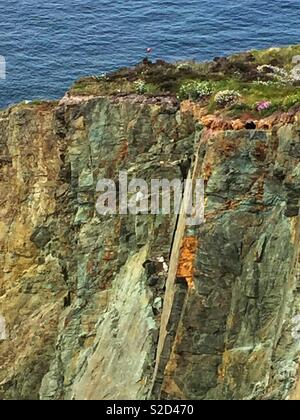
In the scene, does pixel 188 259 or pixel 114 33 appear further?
pixel 114 33

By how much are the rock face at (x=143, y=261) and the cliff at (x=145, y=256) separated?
0.17 ft

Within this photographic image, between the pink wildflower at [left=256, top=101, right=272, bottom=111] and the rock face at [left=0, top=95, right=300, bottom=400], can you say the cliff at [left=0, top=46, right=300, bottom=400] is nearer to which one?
the rock face at [left=0, top=95, right=300, bottom=400]

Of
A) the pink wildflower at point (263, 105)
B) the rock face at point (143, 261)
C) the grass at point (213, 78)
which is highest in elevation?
the pink wildflower at point (263, 105)

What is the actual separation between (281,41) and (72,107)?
42.5 meters

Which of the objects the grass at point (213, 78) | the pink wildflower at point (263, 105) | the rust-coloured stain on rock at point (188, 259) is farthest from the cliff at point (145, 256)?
the grass at point (213, 78)

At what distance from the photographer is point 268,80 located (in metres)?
32.8

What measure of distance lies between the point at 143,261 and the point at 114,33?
50022 millimetres

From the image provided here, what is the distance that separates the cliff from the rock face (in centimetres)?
5

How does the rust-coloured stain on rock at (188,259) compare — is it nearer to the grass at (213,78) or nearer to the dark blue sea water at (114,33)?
the grass at (213,78)

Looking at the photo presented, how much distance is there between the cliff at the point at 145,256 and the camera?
24422 mm

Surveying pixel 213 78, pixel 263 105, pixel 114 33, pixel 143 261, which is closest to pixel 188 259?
pixel 143 261

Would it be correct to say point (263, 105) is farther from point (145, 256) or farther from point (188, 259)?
point (145, 256)

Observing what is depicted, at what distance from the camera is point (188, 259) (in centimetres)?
2639

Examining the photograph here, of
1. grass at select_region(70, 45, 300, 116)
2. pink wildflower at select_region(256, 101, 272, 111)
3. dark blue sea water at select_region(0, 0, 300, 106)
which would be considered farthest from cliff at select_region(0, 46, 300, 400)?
dark blue sea water at select_region(0, 0, 300, 106)
